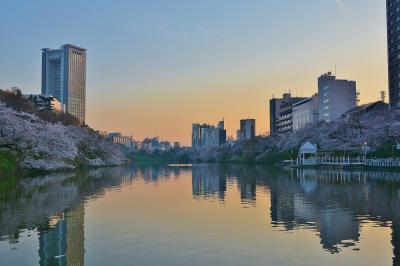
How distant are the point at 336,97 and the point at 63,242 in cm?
13495

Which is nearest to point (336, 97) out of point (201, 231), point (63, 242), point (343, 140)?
point (343, 140)

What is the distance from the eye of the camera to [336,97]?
14188cm

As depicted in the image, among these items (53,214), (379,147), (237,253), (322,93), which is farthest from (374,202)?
(322,93)

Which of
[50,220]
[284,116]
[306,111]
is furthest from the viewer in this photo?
[284,116]

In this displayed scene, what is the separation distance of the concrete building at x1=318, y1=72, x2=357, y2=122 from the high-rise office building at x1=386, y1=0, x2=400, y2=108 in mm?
30106

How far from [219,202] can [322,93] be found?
406 ft

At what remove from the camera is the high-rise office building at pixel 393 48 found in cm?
10750

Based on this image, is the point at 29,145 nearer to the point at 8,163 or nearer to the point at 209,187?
the point at 8,163

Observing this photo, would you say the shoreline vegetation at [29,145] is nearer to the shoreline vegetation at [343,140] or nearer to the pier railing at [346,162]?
the pier railing at [346,162]

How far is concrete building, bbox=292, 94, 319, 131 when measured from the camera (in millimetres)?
153875

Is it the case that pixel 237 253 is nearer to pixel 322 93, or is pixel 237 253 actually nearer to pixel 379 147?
pixel 379 147

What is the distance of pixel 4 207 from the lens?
25922mm

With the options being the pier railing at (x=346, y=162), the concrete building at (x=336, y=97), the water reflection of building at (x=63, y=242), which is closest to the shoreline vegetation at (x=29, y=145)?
the water reflection of building at (x=63, y=242)

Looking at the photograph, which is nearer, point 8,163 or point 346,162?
point 8,163
